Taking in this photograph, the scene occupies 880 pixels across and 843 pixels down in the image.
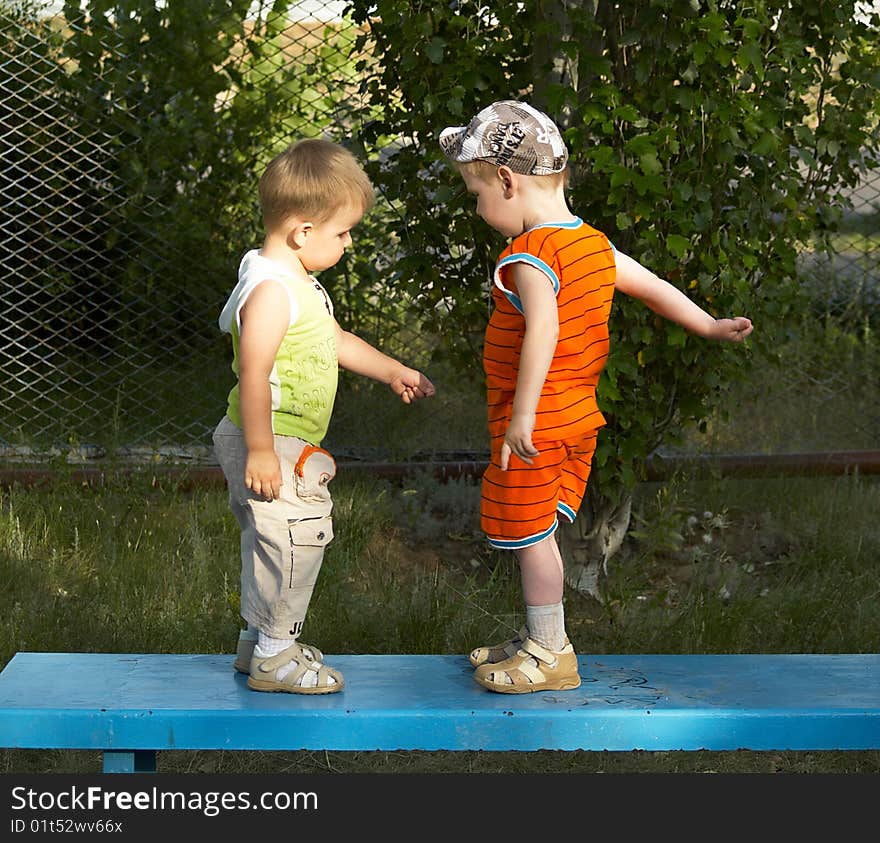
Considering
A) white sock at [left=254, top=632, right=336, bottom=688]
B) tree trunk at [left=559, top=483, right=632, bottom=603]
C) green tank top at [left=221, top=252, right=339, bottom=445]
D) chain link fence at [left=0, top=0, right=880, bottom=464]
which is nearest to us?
green tank top at [left=221, top=252, right=339, bottom=445]

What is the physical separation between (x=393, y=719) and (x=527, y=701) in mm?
307

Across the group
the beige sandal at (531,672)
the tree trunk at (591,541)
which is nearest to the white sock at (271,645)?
the beige sandal at (531,672)

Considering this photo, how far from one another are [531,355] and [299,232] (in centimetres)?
57

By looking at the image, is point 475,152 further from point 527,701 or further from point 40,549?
point 40,549

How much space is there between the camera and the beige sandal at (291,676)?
2.88 m

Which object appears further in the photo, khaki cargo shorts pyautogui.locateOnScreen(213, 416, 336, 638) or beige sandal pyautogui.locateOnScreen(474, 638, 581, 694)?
beige sandal pyautogui.locateOnScreen(474, 638, 581, 694)

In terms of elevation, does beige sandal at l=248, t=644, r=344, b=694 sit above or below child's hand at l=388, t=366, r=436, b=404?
below

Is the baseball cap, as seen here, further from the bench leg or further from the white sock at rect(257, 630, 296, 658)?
the bench leg

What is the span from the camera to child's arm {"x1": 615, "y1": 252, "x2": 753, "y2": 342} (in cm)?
301

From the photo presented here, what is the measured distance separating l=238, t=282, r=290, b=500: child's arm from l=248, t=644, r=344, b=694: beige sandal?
0.41 m

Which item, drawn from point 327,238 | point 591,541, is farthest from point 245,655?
point 591,541

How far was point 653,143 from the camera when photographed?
367cm

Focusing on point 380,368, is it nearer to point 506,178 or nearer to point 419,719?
point 506,178

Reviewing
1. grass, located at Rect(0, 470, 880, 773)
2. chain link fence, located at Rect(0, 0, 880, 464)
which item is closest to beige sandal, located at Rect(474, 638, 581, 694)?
grass, located at Rect(0, 470, 880, 773)
